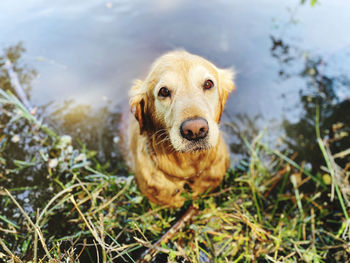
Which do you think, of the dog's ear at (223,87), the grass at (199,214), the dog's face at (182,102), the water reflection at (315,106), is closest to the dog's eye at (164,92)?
the dog's face at (182,102)

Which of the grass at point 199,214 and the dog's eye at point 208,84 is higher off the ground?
the dog's eye at point 208,84

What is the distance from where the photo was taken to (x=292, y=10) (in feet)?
15.9

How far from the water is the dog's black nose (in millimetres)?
1726

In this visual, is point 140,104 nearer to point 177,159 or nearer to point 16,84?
point 177,159

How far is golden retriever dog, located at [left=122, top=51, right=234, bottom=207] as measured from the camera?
1548 millimetres

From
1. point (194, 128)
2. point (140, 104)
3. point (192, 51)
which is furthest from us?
point (192, 51)

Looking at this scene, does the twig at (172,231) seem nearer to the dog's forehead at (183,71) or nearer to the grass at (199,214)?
the grass at (199,214)

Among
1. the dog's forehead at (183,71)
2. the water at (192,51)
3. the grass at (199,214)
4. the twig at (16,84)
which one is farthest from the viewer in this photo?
the twig at (16,84)

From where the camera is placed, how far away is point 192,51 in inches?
179

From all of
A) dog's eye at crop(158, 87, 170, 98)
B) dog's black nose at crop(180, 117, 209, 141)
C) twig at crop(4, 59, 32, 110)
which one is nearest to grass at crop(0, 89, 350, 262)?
twig at crop(4, 59, 32, 110)

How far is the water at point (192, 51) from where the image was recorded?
10.9ft

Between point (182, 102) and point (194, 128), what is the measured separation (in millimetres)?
248

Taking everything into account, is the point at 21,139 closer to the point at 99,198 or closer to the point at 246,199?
the point at 99,198

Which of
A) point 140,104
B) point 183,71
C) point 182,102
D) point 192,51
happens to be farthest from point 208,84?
point 192,51
